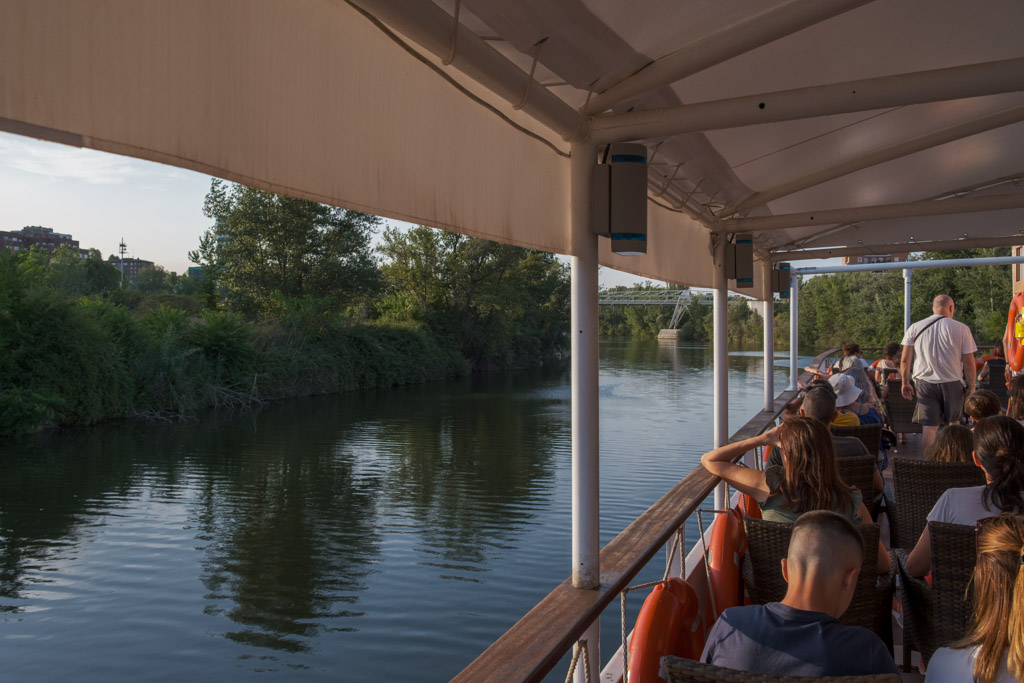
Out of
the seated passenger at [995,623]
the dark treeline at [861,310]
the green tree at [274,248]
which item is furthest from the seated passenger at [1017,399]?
the green tree at [274,248]

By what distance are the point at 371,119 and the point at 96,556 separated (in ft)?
28.9

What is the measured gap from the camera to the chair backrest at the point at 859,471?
10.9 ft

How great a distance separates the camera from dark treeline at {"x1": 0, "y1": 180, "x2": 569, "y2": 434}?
17641mm

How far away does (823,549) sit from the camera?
160 centimetres

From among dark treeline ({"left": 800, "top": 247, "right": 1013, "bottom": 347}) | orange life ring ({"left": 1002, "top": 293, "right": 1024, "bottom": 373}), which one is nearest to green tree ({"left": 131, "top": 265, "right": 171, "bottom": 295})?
dark treeline ({"left": 800, "top": 247, "right": 1013, "bottom": 347})

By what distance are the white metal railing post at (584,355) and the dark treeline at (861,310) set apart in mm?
23800

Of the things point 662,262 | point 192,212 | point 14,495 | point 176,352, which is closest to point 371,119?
point 662,262

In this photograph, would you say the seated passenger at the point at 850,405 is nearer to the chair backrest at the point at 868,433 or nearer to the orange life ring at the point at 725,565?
the chair backrest at the point at 868,433

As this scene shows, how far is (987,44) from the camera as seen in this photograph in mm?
2736

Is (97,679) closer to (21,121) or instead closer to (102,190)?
(21,121)

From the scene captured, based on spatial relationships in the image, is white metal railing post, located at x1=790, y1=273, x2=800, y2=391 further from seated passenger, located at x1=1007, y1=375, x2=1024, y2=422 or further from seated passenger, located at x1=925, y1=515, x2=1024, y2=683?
seated passenger, located at x1=925, y1=515, x2=1024, y2=683

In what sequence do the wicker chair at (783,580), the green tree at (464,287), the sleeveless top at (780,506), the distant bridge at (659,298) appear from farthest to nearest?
the distant bridge at (659,298) → the green tree at (464,287) → the sleeveless top at (780,506) → the wicker chair at (783,580)

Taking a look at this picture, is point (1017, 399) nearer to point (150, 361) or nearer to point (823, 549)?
point (823, 549)

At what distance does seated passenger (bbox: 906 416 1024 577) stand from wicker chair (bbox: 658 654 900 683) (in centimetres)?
125
